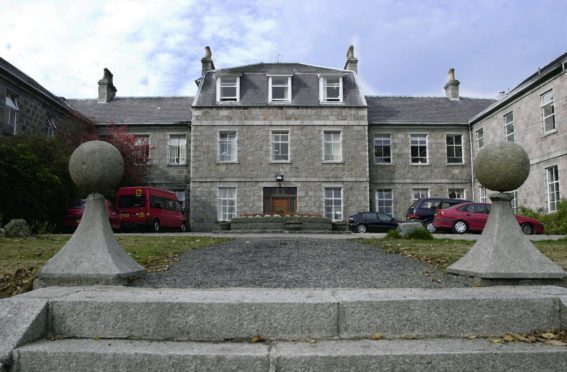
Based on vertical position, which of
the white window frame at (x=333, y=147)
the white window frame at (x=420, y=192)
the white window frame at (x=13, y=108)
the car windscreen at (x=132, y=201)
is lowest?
the car windscreen at (x=132, y=201)

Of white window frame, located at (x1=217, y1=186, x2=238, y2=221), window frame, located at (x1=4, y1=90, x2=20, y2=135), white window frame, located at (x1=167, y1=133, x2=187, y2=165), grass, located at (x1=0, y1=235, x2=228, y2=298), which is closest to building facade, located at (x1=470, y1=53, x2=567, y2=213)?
white window frame, located at (x1=217, y1=186, x2=238, y2=221)

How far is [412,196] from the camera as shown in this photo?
27.8 metres

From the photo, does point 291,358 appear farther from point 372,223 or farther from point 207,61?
point 207,61

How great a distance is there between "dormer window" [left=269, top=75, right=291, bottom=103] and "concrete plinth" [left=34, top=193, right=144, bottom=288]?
22.9m

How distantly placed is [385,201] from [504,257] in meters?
23.2

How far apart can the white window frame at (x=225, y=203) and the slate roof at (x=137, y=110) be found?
17.7ft

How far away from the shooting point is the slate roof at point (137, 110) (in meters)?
29.0

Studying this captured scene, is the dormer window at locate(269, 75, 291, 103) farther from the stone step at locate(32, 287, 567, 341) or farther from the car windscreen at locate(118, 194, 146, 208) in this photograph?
the stone step at locate(32, 287, 567, 341)

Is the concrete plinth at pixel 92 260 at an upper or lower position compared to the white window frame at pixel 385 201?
lower

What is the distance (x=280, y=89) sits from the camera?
27516 mm

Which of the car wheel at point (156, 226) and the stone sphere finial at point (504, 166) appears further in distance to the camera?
the car wheel at point (156, 226)

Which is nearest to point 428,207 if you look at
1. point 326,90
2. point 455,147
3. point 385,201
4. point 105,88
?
point 385,201

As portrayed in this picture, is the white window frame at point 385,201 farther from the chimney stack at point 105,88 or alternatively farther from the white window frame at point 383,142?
the chimney stack at point 105,88

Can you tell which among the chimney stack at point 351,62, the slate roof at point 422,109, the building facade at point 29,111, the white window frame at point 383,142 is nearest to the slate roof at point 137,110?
the building facade at point 29,111
